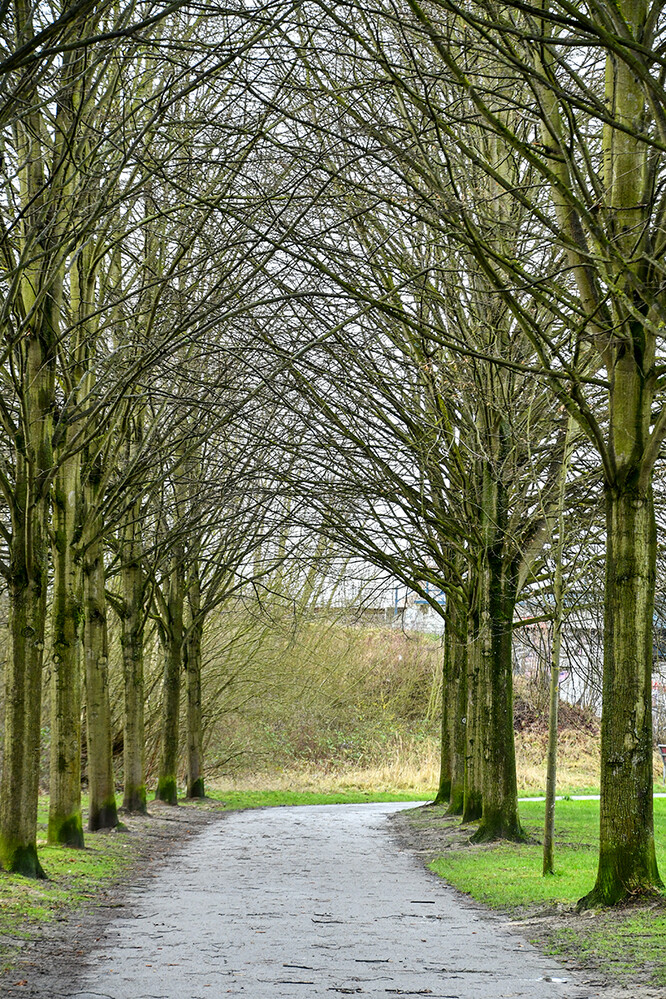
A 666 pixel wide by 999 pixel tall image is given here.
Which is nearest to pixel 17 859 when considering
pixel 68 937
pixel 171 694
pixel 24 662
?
pixel 24 662

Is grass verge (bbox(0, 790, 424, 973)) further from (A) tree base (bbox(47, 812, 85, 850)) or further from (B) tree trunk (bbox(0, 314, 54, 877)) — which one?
(B) tree trunk (bbox(0, 314, 54, 877))

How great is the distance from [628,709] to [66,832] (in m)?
7.15

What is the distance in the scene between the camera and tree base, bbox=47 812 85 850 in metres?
12.3

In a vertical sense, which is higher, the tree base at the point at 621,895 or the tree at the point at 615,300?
the tree at the point at 615,300

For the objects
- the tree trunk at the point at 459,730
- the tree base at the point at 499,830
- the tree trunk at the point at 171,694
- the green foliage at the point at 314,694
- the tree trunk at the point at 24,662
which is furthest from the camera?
the green foliage at the point at 314,694

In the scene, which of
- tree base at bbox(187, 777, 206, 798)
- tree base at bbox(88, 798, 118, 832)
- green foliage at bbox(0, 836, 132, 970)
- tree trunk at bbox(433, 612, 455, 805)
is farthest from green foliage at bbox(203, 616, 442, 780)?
green foliage at bbox(0, 836, 132, 970)

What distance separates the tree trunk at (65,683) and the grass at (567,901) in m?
4.26

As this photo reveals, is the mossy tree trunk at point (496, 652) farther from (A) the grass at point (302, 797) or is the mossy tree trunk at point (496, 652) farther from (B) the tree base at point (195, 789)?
(A) the grass at point (302, 797)

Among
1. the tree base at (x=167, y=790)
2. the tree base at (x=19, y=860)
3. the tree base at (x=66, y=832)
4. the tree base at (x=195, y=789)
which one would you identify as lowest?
the tree base at (x=195, y=789)

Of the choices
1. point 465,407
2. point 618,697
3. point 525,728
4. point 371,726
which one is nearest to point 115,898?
point 618,697

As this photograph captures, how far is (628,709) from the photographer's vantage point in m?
8.07

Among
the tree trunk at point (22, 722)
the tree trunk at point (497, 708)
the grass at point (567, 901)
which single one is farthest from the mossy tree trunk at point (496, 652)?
the tree trunk at point (22, 722)

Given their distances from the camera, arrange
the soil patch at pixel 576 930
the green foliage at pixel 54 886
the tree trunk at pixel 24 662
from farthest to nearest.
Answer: the tree trunk at pixel 24 662, the green foliage at pixel 54 886, the soil patch at pixel 576 930

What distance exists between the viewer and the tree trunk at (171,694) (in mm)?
21281
